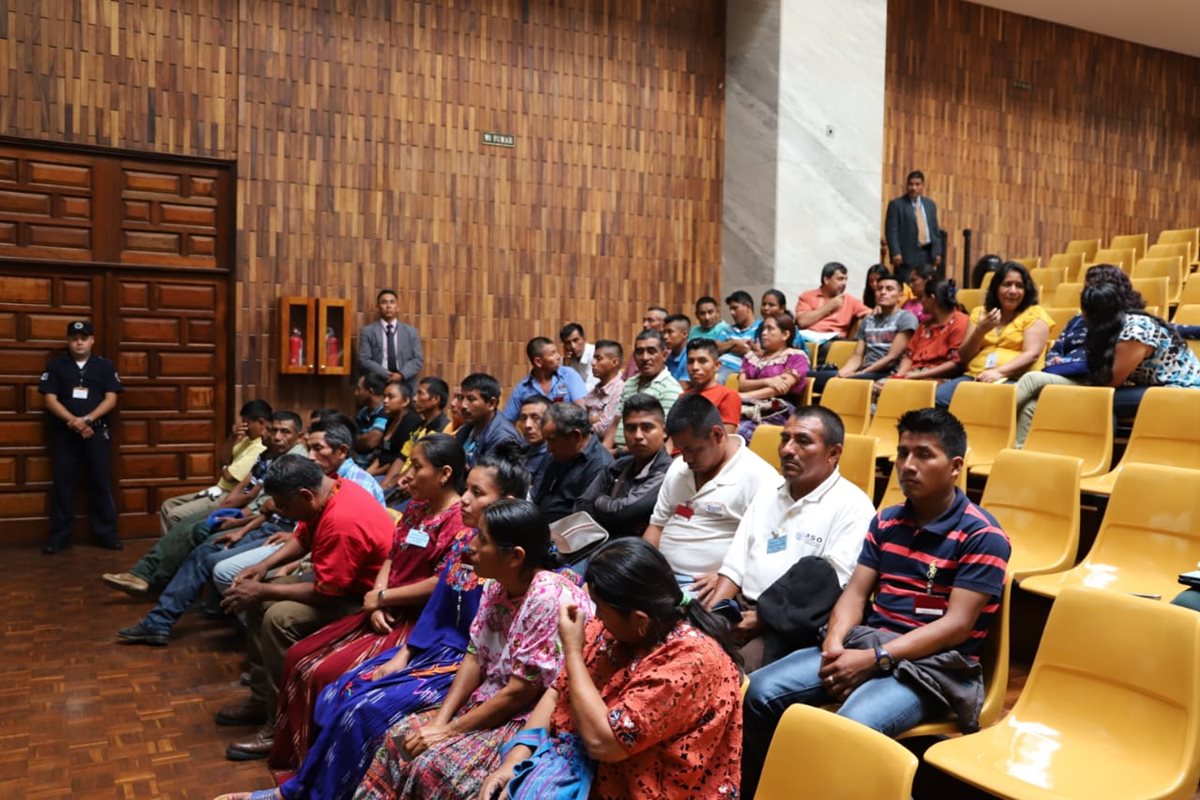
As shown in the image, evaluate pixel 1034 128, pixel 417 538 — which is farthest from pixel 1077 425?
pixel 1034 128

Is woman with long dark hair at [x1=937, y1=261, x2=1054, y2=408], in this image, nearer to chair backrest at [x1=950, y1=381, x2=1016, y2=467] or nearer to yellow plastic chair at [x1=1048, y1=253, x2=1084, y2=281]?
chair backrest at [x1=950, y1=381, x2=1016, y2=467]

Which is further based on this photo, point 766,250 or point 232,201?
point 766,250

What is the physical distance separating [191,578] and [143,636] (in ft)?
1.02

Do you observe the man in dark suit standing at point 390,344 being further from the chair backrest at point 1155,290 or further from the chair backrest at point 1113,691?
the chair backrest at point 1113,691

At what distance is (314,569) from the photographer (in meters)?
3.48

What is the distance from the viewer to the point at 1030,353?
192 inches

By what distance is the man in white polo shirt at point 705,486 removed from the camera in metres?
3.13

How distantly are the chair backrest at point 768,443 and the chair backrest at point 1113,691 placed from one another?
1.76 metres

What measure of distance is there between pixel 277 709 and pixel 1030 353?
370 centimetres

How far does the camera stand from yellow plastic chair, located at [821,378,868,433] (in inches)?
193

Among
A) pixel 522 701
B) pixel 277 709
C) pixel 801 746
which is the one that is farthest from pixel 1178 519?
pixel 277 709

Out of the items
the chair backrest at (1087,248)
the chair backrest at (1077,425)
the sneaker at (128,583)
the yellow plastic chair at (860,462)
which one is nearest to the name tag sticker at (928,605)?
the yellow plastic chair at (860,462)

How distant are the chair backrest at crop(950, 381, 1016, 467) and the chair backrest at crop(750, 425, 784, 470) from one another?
820mm

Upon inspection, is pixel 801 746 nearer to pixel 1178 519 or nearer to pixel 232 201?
pixel 1178 519
